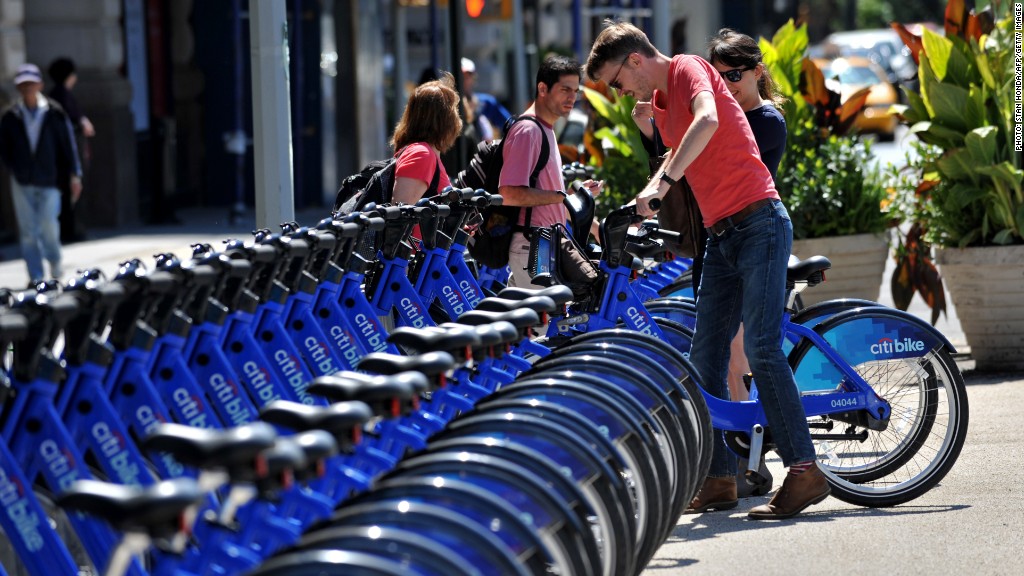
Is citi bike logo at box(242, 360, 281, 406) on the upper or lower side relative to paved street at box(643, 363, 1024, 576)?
upper

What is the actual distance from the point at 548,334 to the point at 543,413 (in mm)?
2006

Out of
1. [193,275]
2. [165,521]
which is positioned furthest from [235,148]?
[165,521]

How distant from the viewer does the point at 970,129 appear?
888 cm

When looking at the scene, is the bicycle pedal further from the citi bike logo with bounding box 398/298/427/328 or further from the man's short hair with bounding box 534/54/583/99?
the man's short hair with bounding box 534/54/583/99

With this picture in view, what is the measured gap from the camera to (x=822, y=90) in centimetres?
998

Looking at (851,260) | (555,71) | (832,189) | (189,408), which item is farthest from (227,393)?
(851,260)

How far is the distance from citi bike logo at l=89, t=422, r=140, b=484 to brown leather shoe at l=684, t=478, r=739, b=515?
2.63 m

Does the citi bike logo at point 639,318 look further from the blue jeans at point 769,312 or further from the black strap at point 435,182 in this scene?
the black strap at point 435,182

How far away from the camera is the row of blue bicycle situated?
3.23 meters

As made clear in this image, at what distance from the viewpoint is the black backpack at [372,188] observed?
709cm

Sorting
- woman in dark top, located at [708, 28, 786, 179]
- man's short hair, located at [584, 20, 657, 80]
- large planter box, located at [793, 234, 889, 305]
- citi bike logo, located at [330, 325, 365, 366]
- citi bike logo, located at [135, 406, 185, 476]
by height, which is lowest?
large planter box, located at [793, 234, 889, 305]

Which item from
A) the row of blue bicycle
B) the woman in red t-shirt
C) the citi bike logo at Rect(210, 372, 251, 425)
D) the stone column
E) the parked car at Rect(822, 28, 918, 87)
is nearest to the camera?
the row of blue bicycle

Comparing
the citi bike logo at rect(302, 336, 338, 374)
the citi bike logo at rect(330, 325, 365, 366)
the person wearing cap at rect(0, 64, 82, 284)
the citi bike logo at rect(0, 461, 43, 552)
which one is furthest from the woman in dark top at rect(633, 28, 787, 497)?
the person wearing cap at rect(0, 64, 82, 284)

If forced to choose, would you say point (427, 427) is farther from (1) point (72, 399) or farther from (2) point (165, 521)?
(2) point (165, 521)
